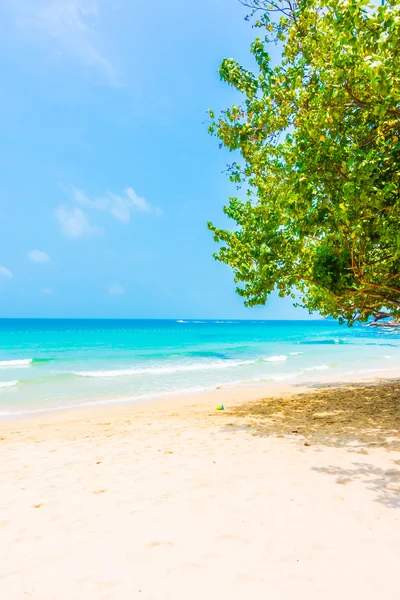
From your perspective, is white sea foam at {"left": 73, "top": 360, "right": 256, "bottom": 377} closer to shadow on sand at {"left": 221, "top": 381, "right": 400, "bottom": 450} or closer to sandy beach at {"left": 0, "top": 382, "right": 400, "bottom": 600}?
shadow on sand at {"left": 221, "top": 381, "right": 400, "bottom": 450}

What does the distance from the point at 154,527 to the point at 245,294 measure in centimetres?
739

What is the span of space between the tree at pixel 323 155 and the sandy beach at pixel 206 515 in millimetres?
3995

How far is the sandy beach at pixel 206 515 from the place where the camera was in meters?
2.82

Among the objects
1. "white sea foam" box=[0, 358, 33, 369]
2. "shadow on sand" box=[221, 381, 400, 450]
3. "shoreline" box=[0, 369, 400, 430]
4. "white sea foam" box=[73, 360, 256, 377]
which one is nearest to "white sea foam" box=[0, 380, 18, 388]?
"white sea foam" box=[73, 360, 256, 377]

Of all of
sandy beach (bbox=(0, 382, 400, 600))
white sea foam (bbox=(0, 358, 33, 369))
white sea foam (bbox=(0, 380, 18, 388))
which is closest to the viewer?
sandy beach (bbox=(0, 382, 400, 600))

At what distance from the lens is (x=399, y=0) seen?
4887mm

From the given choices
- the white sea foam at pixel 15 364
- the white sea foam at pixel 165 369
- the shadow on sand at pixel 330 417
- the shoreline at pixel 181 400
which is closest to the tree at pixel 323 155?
the shadow on sand at pixel 330 417

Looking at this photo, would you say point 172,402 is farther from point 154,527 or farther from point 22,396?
point 154,527

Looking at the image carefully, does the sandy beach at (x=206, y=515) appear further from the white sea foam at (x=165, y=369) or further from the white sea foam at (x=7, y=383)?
the white sea foam at (x=165, y=369)

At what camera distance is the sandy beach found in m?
2.82

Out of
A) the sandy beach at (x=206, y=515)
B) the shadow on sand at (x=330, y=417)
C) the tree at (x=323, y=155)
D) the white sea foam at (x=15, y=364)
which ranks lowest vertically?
the shadow on sand at (x=330, y=417)

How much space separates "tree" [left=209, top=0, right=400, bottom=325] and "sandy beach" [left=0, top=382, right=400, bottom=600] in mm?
3995

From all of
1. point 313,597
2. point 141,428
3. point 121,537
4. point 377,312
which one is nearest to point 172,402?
point 141,428

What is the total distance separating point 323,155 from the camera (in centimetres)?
674
